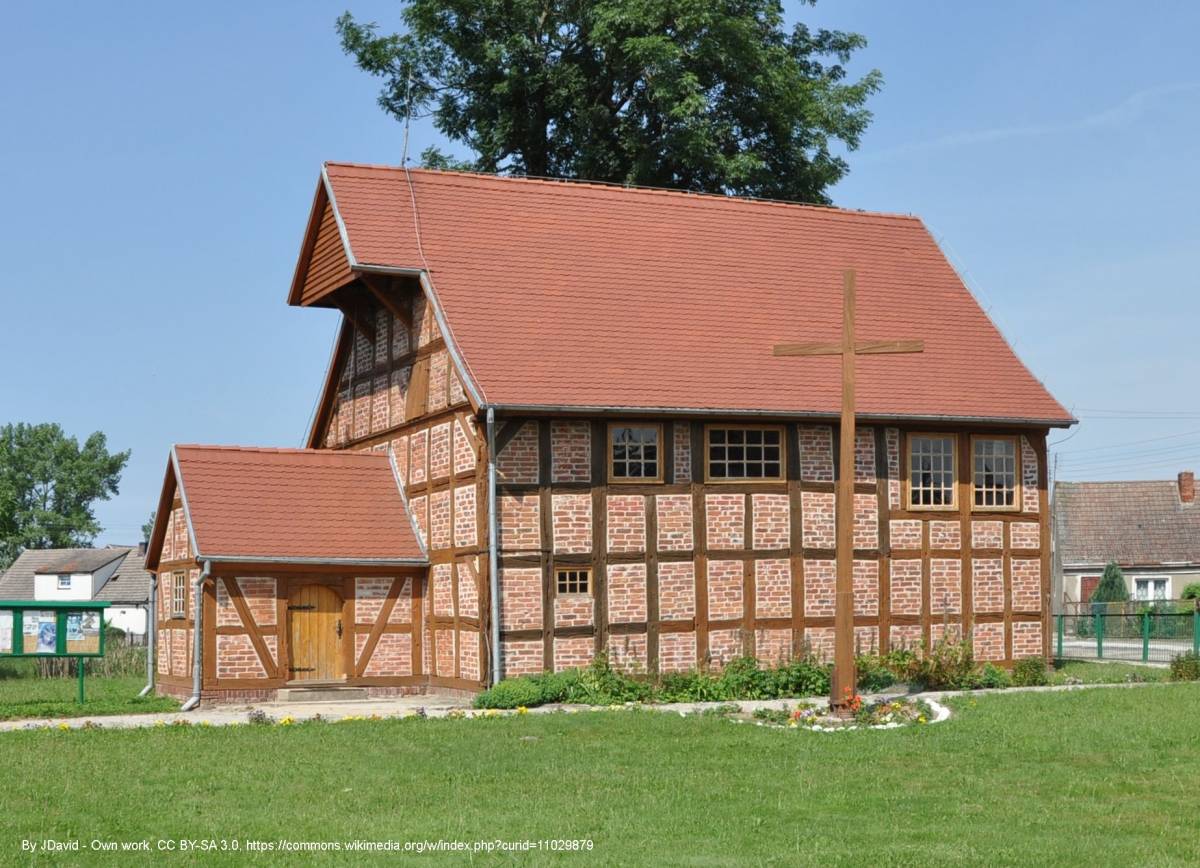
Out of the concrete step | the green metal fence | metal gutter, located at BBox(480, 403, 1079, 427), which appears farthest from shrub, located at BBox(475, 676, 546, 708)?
the green metal fence

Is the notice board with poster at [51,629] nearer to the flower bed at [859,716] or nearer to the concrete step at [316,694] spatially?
the concrete step at [316,694]

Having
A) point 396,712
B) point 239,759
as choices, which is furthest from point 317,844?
point 396,712

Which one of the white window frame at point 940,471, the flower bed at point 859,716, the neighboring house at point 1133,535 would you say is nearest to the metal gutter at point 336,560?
the flower bed at point 859,716

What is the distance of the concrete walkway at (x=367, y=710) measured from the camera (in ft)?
67.9

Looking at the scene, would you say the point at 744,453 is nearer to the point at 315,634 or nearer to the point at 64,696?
the point at 315,634

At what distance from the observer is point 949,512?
2708 centimetres

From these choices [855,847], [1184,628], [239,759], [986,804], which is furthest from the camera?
[1184,628]

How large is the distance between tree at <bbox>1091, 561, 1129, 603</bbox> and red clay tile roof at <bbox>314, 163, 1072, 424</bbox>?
89.3 feet

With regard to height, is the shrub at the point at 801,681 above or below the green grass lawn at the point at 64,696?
above

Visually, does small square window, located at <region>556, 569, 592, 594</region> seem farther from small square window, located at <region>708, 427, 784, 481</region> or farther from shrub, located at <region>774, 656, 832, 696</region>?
shrub, located at <region>774, 656, 832, 696</region>

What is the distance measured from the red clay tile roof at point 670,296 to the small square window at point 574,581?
8.05ft

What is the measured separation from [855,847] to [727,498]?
44.6ft

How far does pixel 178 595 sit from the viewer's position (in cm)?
2642

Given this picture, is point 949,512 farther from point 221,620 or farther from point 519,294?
point 221,620
